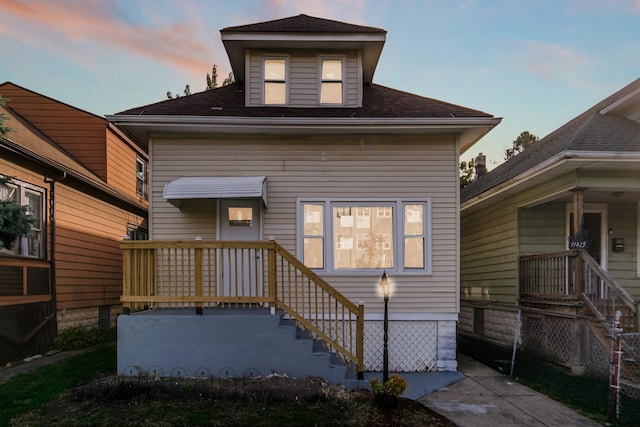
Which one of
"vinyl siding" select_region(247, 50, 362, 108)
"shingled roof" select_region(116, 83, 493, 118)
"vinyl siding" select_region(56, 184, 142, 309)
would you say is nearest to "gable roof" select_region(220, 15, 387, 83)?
"vinyl siding" select_region(247, 50, 362, 108)

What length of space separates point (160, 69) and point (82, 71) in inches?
92.2

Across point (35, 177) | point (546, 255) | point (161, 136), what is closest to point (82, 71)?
point (35, 177)

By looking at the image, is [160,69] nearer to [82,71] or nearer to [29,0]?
[82,71]

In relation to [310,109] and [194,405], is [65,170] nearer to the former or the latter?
[310,109]

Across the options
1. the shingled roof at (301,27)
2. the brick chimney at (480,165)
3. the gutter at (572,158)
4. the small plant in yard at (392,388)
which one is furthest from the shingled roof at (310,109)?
the brick chimney at (480,165)

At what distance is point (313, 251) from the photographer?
7391 mm

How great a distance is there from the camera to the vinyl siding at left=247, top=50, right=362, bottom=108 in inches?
312

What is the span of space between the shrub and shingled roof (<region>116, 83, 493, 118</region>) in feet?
16.6

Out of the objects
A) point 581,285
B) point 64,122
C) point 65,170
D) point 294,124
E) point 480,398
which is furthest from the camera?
point 64,122

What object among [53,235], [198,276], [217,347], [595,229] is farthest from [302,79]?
[595,229]

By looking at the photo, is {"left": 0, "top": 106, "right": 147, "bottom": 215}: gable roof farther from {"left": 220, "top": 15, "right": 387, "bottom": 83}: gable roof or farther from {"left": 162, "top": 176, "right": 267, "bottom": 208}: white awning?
{"left": 220, "top": 15, "right": 387, "bottom": 83}: gable roof

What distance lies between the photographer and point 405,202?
293 inches

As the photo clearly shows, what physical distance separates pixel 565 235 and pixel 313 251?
5.68m

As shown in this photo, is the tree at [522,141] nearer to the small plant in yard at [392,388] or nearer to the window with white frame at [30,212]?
the small plant in yard at [392,388]
